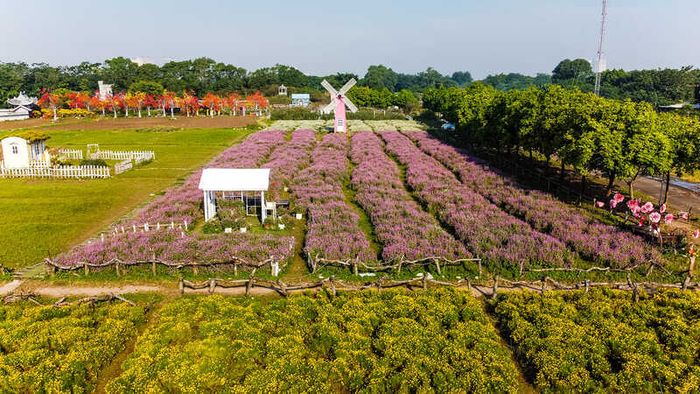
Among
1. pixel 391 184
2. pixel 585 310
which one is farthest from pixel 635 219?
pixel 391 184

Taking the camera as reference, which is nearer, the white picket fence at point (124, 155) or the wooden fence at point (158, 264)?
the wooden fence at point (158, 264)

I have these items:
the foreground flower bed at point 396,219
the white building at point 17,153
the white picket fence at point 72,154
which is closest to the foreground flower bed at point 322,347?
the foreground flower bed at point 396,219

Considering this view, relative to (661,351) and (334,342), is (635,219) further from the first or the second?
(334,342)

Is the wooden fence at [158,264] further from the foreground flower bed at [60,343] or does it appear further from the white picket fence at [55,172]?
the white picket fence at [55,172]

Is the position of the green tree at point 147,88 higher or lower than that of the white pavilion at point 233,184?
higher

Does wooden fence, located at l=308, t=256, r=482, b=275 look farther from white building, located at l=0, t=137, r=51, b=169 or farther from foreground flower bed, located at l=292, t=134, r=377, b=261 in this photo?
white building, located at l=0, t=137, r=51, b=169

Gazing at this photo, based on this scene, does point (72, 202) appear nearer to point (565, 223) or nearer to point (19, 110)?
point (565, 223)
